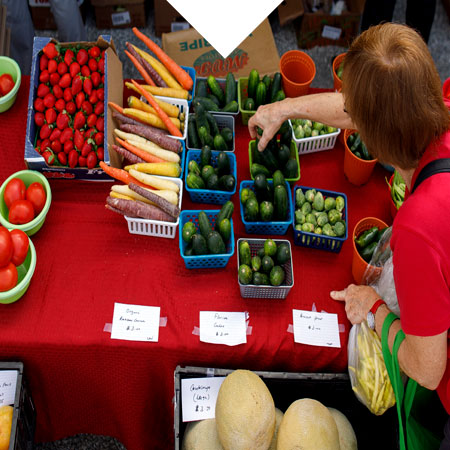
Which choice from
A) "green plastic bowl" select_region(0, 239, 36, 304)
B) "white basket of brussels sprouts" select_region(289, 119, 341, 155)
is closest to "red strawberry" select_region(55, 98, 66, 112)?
"green plastic bowl" select_region(0, 239, 36, 304)

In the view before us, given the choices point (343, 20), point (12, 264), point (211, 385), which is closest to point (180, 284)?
point (211, 385)

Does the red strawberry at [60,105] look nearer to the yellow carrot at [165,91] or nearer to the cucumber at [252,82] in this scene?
the yellow carrot at [165,91]

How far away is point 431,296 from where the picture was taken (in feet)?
4.04

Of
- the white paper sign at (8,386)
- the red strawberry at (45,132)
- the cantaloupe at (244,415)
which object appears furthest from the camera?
the red strawberry at (45,132)

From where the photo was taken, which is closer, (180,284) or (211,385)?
(211,385)

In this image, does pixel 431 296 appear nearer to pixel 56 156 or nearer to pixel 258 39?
pixel 56 156

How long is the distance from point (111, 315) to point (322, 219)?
949mm

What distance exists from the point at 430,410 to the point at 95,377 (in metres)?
1.30

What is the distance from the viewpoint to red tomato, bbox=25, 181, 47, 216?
81.0 inches

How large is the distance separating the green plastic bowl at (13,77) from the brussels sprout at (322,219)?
1.59m

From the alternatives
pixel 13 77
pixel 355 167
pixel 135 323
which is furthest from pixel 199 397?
pixel 13 77

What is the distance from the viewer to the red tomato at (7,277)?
180 cm

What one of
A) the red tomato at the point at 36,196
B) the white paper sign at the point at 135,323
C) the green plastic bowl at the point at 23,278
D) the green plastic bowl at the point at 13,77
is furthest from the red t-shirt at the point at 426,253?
the green plastic bowl at the point at 13,77

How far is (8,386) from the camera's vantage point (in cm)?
183
